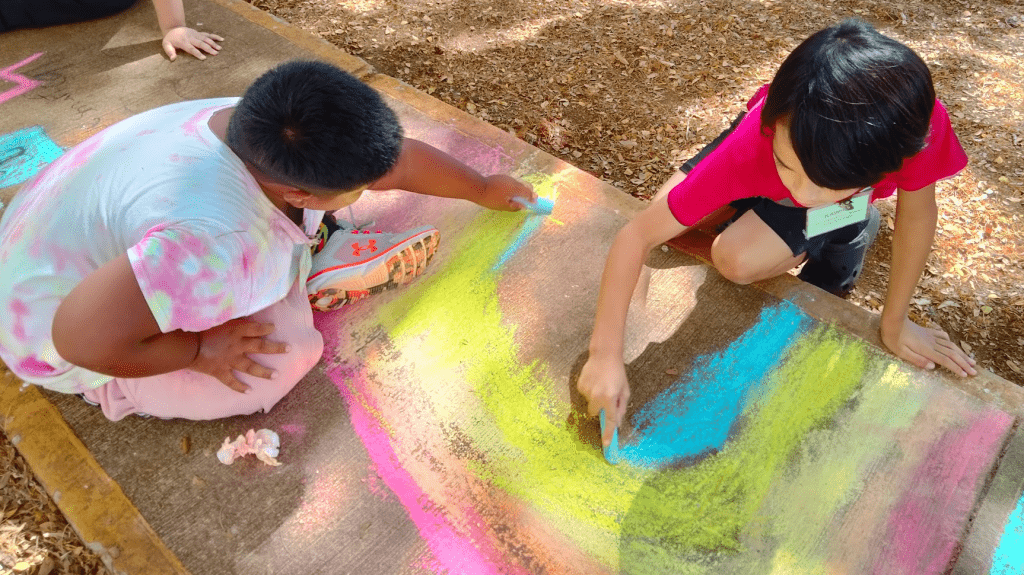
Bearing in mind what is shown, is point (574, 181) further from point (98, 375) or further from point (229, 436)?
point (98, 375)

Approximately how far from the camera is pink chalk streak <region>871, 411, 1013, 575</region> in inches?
53.7

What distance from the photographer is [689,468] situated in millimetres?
1492

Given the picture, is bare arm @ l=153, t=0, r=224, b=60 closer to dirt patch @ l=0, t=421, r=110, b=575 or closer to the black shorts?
the black shorts

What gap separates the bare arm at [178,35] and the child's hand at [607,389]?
2.03 metres

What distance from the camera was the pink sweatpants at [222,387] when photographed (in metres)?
1.48

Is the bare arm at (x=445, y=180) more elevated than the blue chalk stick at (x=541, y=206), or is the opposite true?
the bare arm at (x=445, y=180)

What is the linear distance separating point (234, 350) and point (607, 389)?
84 cm

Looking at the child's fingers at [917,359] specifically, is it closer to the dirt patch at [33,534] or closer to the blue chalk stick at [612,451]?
the blue chalk stick at [612,451]

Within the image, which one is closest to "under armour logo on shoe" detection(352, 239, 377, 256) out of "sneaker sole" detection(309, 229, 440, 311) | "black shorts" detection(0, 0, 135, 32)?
"sneaker sole" detection(309, 229, 440, 311)

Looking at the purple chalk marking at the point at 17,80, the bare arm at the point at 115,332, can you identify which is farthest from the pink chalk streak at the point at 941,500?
the purple chalk marking at the point at 17,80

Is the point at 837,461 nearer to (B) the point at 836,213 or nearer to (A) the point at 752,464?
(A) the point at 752,464

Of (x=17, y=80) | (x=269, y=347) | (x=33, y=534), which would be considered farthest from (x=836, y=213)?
(x=17, y=80)

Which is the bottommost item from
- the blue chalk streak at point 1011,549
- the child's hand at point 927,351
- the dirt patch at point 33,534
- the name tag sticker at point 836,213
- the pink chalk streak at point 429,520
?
the dirt patch at point 33,534

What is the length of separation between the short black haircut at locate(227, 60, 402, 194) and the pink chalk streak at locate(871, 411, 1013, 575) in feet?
4.31
